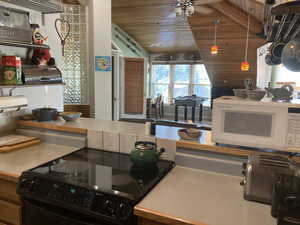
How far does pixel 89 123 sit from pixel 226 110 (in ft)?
4.02

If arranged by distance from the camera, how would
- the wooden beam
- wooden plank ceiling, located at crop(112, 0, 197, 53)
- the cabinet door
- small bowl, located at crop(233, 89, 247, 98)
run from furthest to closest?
1. the cabinet door
2. wooden plank ceiling, located at crop(112, 0, 197, 53)
3. the wooden beam
4. small bowl, located at crop(233, 89, 247, 98)

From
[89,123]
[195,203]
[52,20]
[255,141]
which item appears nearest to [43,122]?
[89,123]

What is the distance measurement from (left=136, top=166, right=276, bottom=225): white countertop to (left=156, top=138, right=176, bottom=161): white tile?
0.64 feet

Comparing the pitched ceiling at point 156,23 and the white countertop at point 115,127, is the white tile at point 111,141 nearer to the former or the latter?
the white countertop at point 115,127

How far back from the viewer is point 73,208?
4.00ft

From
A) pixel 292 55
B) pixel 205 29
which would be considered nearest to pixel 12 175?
pixel 292 55

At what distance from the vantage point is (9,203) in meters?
1.52

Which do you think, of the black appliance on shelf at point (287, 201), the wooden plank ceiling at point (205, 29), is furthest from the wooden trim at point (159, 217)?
the wooden plank ceiling at point (205, 29)

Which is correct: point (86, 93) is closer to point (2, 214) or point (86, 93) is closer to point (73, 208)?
point (2, 214)

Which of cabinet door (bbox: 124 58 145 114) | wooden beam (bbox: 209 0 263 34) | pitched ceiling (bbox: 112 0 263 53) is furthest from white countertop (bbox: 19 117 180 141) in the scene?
cabinet door (bbox: 124 58 145 114)

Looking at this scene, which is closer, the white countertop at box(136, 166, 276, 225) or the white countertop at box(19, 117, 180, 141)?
the white countertop at box(136, 166, 276, 225)

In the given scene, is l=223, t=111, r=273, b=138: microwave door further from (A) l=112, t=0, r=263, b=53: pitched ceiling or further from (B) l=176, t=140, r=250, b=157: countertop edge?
(A) l=112, t=0, r=263, b=53: pitched ceiling

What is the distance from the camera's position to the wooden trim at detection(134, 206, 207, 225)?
3.41 ft

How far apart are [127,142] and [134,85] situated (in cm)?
456
